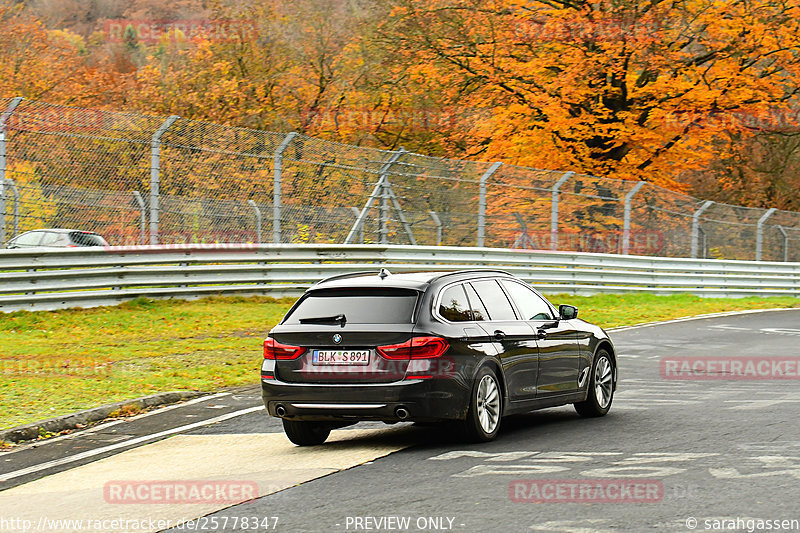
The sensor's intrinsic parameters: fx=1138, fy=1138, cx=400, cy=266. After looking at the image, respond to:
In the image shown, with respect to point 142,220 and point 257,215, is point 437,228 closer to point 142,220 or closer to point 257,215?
point 257,215

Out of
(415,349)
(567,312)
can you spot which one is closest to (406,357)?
(415,349)

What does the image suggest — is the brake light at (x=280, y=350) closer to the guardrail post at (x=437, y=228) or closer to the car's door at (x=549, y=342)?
the car's door at (x=549, y=342)

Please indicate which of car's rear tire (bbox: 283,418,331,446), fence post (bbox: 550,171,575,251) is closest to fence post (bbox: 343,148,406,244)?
fence post (bbox: 550,171,575,251)

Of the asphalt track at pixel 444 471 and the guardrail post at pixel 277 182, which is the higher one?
the guardrail post at pixel 277 182

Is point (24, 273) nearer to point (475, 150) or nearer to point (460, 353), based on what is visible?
point (460, 353)

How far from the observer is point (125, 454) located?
9.03m

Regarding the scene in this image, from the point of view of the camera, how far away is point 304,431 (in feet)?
30.7

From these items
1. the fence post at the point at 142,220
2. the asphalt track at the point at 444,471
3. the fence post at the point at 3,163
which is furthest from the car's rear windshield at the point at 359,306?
the fence post at the point at 142,220

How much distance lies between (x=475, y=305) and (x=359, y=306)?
105 centimetres

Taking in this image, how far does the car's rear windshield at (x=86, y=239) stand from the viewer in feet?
60.0

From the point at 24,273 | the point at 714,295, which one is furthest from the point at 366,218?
the point at 714,295

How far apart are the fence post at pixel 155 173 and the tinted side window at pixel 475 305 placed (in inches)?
422

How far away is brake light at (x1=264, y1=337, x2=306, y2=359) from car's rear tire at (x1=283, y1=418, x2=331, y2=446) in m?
0.53

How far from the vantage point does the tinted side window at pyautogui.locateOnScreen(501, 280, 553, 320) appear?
1013 cm
